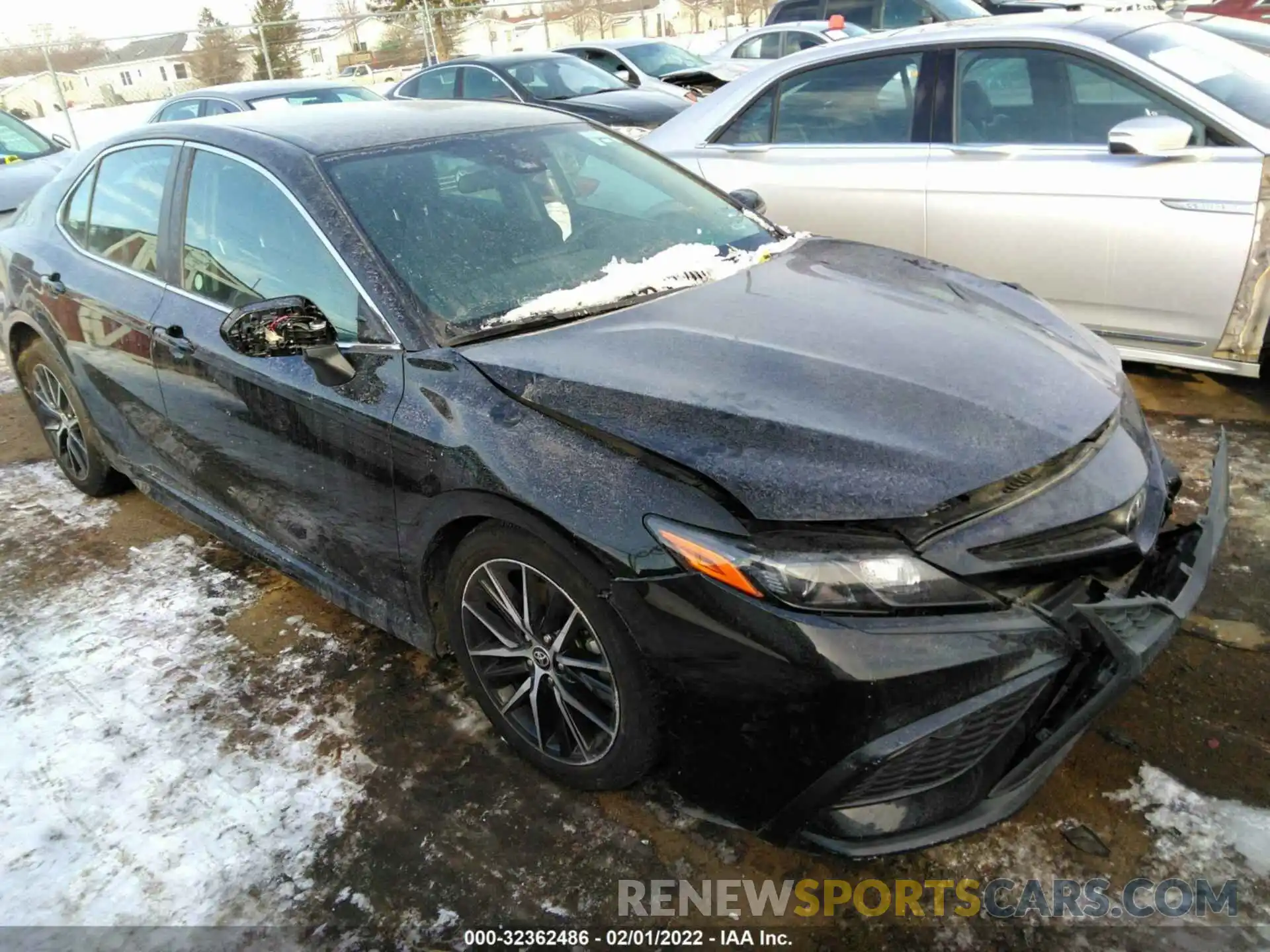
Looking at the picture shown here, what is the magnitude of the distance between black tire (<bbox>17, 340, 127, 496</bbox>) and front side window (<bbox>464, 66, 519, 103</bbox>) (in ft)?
23.6

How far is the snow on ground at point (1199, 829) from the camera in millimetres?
2129

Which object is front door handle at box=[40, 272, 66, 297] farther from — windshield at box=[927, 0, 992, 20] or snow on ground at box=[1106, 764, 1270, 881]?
windshield at box=[927, 0, 992, 20]

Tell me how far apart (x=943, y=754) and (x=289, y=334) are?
187 centimetres

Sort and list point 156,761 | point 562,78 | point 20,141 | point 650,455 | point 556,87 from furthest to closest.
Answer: point 562,78, point 556,87, point 20,141, point 156,761, point 650,455

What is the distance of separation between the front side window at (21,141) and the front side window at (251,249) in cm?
795

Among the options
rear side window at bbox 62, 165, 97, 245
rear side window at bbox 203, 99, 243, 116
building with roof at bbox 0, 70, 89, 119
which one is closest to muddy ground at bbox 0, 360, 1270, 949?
rear side window at bbox 62, 165, 97, 245

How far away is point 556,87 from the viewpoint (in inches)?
416

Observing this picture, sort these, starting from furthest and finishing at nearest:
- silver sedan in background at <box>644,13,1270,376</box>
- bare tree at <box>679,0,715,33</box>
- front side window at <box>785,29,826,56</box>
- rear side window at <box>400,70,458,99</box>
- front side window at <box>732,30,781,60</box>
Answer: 1. bare tree at <box>679,0,715,33</box>
2. front side window at <box>732,30,781,60</box>
3. front side window at <box>785,29,826,56</box>
4. rear side window at <box>400,70,458,99</box>
5. silver sedan in background at <box>644,13,1270,376</box>

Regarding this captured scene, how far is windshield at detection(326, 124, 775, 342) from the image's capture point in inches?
104

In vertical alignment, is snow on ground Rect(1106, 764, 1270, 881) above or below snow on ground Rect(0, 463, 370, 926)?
below

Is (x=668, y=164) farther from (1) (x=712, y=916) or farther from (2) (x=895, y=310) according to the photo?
(1) (x=712, y=916)

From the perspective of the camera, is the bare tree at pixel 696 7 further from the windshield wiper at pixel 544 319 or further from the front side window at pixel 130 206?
the windshield wiper at pixel 544 319

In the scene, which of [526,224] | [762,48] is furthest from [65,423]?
[762,48]

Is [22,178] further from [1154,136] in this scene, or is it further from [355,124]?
[1154,136]
